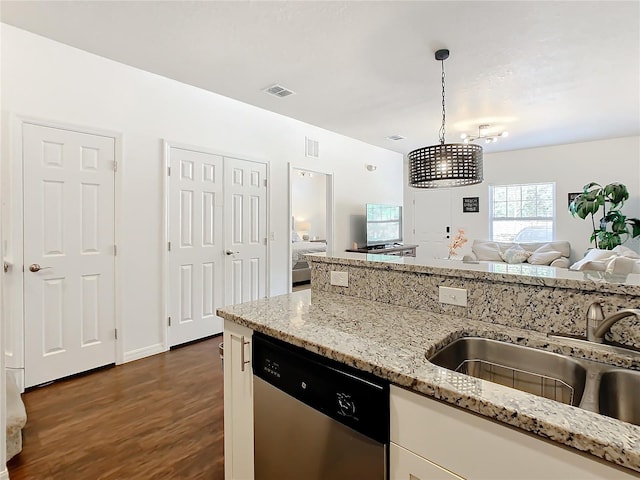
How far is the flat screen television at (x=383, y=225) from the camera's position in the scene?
5.84 meters

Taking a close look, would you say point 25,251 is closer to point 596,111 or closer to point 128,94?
point 128,94

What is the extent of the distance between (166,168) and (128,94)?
703 mm

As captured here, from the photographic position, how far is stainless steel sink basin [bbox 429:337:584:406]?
102cm

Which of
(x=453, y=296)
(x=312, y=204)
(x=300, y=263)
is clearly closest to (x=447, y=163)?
(x=453, y=296)

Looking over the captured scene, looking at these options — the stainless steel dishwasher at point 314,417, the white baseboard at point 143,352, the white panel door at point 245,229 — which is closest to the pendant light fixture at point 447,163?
the white panel door at point 245,229

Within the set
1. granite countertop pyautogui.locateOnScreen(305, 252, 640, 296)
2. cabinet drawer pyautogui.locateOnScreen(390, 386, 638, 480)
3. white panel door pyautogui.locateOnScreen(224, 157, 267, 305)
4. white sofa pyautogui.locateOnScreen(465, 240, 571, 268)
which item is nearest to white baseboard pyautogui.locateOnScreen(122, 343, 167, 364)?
white panel door pyautogui.locateOnScreen(224, 157, 267, 305)

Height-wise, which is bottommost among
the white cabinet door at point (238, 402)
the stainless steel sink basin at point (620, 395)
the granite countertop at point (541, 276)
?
the white cabinet door at point (238, 402)

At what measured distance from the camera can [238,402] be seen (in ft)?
4.50

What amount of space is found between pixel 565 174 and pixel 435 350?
6.75 metres

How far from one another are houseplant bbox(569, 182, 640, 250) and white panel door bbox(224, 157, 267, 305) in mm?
4970

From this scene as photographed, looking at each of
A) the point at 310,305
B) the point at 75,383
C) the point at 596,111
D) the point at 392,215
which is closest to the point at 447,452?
the point at 310,305

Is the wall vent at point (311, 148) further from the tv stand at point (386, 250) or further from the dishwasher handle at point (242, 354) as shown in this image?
the dishwasher handle at point (242, 354)

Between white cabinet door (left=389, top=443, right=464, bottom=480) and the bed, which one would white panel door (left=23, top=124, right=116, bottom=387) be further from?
the bed

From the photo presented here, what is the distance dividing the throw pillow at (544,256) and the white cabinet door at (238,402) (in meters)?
5.87
